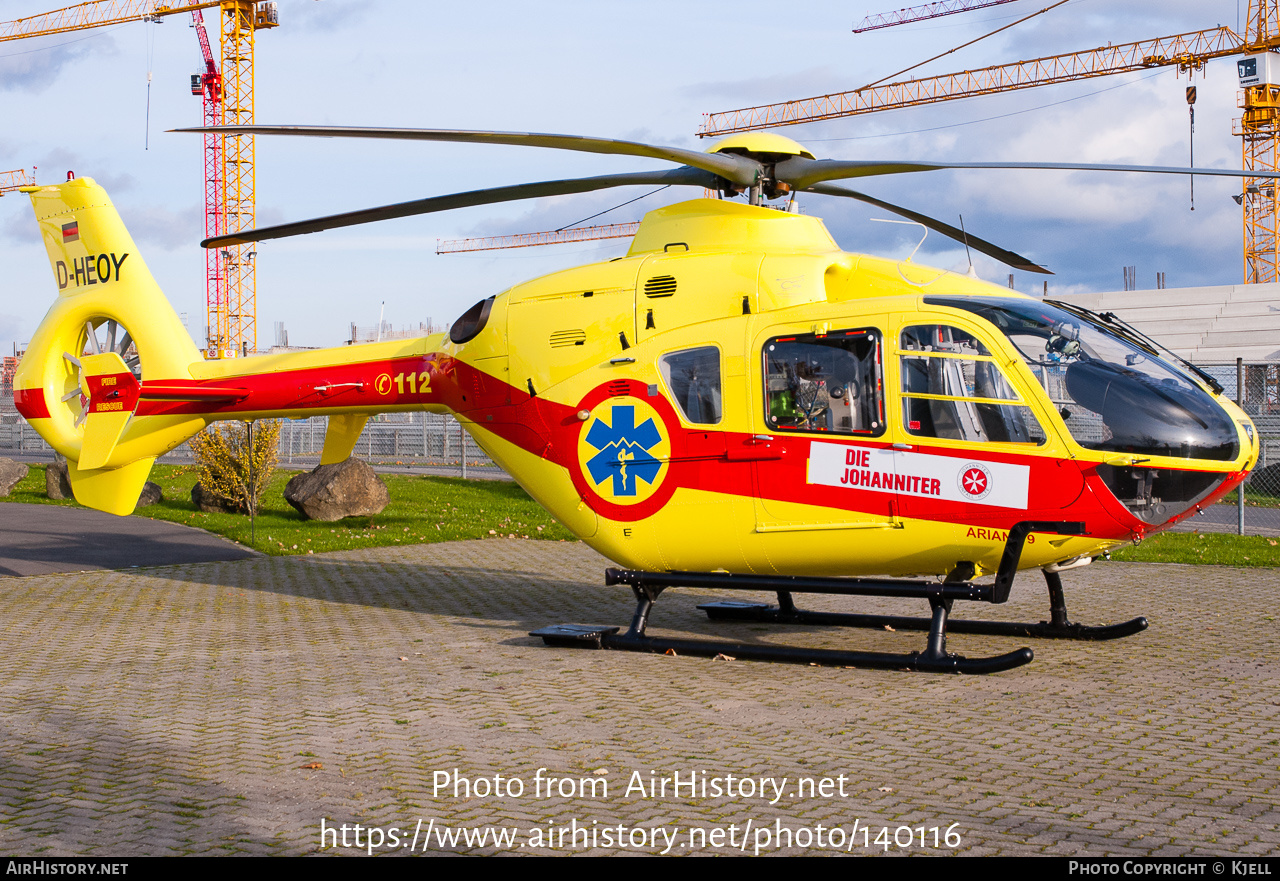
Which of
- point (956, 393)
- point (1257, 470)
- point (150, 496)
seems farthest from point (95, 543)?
point (1257, 470)

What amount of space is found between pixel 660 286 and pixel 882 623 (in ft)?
12.8

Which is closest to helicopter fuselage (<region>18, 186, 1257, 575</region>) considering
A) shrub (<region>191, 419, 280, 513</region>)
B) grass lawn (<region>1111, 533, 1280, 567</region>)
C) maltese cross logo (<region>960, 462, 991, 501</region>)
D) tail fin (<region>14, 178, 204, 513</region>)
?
maltese cross logo (<region>960, 462, 991, 501</region>)

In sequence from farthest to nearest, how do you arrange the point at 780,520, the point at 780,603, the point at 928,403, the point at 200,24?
the point at 200,24
the point at 780,603
the point at 780,520
the point at 928,403

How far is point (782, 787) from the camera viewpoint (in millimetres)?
5781

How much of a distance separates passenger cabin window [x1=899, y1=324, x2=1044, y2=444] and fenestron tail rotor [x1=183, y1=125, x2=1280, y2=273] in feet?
5.09

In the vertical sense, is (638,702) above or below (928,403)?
below

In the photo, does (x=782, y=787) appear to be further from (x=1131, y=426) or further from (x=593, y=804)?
(x=1131, y=426)

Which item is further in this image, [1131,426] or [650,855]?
[1131,426]

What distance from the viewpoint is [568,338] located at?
392 inches

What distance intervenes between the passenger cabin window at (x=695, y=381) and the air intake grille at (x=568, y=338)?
854mm

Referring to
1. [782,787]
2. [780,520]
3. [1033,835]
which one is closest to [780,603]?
[780,520]

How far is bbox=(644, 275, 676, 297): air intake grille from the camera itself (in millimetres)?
9531

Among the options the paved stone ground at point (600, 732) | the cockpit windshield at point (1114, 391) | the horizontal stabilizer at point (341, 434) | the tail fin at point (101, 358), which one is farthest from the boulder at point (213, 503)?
the cockpit windshield at point (1114, 391)

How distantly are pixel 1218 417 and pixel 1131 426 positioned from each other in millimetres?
717
